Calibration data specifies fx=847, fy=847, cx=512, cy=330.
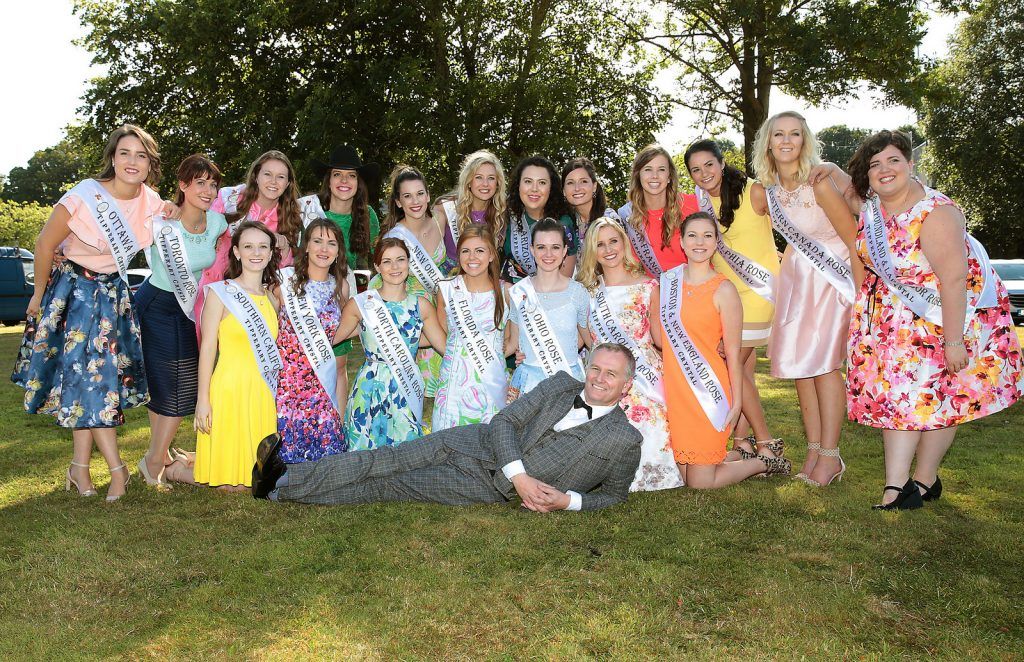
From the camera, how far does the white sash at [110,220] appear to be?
429 cm

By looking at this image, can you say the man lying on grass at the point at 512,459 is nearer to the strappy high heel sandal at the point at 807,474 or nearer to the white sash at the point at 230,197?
the strappy high heel sandal at the point at 807,474

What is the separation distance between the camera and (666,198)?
4.88 meters

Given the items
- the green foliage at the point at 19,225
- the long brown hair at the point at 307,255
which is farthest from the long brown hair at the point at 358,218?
the green foliage at the point at 19,225

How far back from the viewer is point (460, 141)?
14.0 meters

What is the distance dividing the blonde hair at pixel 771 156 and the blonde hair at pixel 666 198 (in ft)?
1.66

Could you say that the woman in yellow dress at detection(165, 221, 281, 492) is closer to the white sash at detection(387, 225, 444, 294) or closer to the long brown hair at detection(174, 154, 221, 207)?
the long brown hair at detection(174, 154, 221, 207)

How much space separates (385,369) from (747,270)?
2.09 metres

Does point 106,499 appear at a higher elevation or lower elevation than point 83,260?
lower

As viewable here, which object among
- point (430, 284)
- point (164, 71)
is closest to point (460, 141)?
point (164, 71)

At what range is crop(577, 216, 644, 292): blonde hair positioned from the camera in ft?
14.9

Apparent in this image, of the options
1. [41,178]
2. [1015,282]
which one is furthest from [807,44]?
[41,178]

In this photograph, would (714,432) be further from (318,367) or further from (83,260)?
(83,260)

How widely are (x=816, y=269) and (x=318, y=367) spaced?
2.70 meters

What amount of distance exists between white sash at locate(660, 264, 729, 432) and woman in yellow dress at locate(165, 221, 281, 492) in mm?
2076
